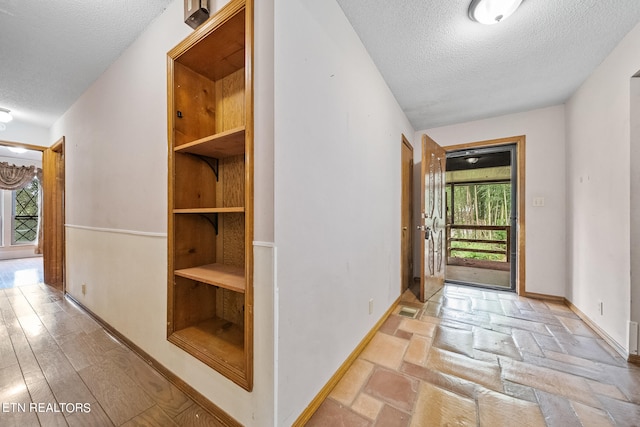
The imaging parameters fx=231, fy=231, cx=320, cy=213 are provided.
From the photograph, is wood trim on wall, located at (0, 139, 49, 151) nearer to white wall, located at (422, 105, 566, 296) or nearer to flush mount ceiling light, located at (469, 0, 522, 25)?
flush mount ceiling light, located at (469, 0, 522, 25)

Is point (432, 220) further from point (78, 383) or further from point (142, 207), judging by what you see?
point (78, 383)

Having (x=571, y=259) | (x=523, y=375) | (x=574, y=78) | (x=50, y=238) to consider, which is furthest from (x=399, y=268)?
(x=50, y=238)

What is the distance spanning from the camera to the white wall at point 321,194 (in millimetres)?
1051

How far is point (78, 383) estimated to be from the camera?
1.46 meters

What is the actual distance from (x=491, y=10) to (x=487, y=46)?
45 centimetres

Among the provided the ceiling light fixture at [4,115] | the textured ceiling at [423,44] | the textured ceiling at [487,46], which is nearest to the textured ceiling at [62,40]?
the textured ceiling at [423,44]

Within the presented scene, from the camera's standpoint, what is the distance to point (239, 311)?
1559 millimetres

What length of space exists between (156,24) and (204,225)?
57.4 inches

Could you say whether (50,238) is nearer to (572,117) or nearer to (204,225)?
(204,225)

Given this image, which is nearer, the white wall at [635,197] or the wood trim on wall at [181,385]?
the wood trim on wall at [181,385]

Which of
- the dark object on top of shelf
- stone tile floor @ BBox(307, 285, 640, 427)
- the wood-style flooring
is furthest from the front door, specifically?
the wood-style flooring

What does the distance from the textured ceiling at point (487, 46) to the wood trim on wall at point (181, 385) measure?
2486 millimetres

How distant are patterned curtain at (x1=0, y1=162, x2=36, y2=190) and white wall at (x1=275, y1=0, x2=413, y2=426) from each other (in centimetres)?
788

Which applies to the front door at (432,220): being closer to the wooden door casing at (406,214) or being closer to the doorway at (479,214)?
the wooden door casing at (406,214)
